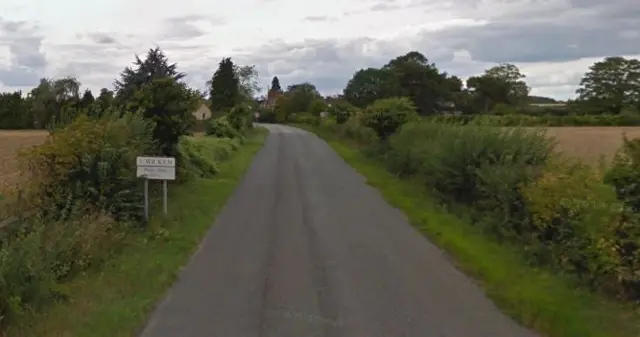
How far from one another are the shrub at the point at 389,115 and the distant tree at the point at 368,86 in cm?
7122

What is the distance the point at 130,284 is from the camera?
9.17 meters

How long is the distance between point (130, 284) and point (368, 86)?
116 metres

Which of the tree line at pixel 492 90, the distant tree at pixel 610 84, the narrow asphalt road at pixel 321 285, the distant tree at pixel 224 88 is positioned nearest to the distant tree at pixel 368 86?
the tree line at pixel 492 90

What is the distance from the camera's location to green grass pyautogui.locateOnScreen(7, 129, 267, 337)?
23.6 feet

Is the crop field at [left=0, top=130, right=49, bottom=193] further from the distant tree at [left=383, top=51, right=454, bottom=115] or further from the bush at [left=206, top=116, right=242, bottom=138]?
the distant tree at [left=383, top=51, right=454, bottom=115]

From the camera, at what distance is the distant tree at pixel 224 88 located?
100938 mm

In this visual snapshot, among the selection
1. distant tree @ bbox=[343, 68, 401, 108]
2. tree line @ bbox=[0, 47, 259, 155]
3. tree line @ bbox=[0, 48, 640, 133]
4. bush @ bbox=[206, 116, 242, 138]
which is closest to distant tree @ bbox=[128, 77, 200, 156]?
tree line @ bbox=[0, 47, 259, 155]

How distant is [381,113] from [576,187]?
21989 millimetres

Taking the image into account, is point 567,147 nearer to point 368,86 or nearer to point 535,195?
point 535,195

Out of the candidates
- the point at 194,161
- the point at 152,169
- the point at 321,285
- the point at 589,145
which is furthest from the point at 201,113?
the point at 321,285

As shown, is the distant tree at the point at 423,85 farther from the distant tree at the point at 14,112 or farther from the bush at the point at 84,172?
the bush at the point at 84,172

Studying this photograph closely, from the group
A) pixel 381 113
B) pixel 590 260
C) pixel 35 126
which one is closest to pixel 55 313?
pixel 590 260

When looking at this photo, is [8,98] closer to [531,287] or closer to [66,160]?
[66,160]

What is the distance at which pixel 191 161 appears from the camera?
2469cm
